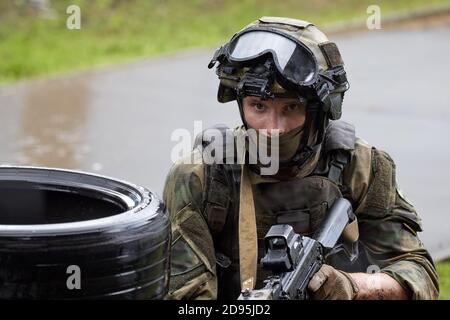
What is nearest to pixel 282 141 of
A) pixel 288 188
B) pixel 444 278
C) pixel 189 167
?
pixel 288 188

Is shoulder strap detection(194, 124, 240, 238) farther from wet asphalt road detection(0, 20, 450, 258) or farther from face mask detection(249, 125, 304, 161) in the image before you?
wet asphalt road detection(0, 20, 450, 258)

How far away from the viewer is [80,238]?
3.55 m

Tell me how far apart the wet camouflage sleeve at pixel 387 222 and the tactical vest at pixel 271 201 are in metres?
0.06

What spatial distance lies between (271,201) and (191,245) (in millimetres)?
347

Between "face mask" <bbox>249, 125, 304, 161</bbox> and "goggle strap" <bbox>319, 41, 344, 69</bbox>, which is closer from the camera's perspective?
"face mask" <bbox>249, 125, 304, 161</bbox>

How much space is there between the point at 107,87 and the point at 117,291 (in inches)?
393

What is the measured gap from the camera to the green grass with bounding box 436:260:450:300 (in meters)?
7.03

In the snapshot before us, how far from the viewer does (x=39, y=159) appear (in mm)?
10617

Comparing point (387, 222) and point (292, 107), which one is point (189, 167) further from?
point (387, 222)

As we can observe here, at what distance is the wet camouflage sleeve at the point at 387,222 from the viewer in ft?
15.5

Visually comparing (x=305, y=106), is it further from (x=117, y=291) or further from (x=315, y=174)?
(x=117, y=291)

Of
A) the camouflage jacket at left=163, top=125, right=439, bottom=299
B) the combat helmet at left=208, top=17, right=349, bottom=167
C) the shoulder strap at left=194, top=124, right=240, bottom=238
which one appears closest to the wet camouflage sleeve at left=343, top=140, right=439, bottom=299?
the camouflage jacket at left=163, top=125, right=439, bottom=299

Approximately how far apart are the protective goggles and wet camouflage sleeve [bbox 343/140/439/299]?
420mm
